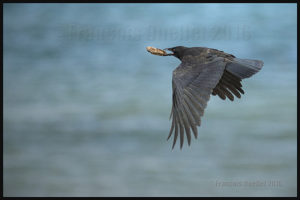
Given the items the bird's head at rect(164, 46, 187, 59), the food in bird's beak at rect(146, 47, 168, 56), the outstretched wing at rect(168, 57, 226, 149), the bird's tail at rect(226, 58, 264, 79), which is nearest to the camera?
the outstretched wing at rect(168, 57, 226, 149)

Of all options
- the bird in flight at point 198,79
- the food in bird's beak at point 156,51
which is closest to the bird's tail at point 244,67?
the bird in flight at point 198,79

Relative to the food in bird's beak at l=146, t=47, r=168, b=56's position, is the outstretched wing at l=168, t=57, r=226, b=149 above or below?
below

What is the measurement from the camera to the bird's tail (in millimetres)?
4105

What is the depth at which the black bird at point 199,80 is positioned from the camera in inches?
145

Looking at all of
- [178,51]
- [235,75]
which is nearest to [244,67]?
[235,75]

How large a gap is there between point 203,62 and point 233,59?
1.03 feet

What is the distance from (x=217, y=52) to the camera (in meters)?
4.46

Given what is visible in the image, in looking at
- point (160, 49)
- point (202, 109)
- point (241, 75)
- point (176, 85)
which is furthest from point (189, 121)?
point (160, 49)

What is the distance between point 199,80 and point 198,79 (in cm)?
2

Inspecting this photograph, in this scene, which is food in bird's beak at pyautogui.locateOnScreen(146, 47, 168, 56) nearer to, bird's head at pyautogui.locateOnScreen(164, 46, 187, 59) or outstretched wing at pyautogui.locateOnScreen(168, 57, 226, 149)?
bird's head at pyautogui.locateOnScreen(164, 46, 187, 59)

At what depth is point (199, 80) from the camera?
13.0 feet

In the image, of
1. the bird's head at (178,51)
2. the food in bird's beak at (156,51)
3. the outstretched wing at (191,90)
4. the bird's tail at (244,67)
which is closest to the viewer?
the outstretched wing at (191,90)

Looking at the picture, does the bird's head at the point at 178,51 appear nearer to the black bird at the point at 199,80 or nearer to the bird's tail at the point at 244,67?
the black bird at the point at 199,80

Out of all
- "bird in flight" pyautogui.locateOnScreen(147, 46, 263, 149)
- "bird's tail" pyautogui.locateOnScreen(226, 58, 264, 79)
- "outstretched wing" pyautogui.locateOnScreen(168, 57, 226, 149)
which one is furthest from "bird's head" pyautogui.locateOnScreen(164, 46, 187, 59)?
"bird's tail" pyautogui.locateOnScreen(226, 58, 264, 79)
